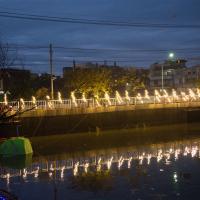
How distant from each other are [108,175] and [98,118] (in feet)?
83.0

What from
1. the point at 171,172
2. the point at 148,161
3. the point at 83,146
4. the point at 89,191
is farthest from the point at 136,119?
the point at 89,191

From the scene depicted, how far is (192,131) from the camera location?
44.3 m

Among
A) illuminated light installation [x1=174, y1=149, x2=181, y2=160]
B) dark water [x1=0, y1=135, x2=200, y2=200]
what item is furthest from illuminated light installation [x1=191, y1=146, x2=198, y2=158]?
illuminated light installation [x1=174, y1=149, x2=181, y2=160]

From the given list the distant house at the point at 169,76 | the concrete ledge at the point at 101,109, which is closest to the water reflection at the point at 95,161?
the concrete ledge at the point at 101,109

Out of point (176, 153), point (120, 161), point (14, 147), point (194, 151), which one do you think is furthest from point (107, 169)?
point (194, 151)

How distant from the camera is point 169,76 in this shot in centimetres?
11769

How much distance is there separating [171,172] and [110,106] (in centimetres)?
2662

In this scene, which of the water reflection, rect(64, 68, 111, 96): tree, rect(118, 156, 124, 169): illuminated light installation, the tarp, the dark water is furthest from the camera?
rect(64, 68, 111, 96): tree

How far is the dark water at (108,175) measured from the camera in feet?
58.3

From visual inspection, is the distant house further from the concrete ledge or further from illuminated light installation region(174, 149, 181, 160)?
illuminated light installation region(174, 149, 181, 160)

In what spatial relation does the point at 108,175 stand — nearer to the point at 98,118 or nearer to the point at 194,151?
the point at 194,151

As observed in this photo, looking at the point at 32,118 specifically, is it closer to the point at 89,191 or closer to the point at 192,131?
the point at 192,131

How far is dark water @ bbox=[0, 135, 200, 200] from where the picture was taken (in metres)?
17.8

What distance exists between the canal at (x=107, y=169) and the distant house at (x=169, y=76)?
73792 millimetres
